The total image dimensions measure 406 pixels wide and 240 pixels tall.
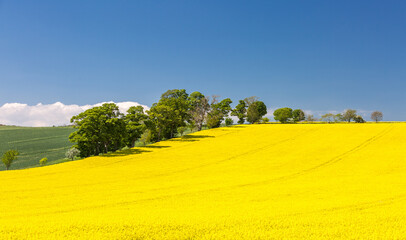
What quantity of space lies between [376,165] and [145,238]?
1265 inches

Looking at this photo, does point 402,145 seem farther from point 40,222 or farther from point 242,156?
point 40,222

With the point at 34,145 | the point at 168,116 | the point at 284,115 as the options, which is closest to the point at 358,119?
the point at 284,115

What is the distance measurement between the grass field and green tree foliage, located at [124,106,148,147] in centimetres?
1431

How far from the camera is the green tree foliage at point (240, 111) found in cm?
10081

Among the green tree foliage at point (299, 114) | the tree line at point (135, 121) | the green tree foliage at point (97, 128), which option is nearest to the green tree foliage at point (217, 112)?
the tree line at point (135, 121)

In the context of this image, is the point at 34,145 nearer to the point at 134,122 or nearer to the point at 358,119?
the point at 134,122

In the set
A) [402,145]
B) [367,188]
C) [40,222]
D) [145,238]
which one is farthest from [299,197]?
[402,145]

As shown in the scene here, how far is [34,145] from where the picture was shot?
319 ft

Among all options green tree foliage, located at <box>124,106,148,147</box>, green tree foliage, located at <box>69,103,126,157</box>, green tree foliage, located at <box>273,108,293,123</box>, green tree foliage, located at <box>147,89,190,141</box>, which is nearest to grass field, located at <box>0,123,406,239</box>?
green tree foliage, located at <box>69,103,126,157</box>

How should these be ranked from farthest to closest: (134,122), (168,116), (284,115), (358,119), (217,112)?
(284,115) < (358,119) < (217,112) < (168,116) < (134,122)

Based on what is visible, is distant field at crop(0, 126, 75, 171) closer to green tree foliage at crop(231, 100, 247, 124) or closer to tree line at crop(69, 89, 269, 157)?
tree line at crop(69, 89, 269, 157)

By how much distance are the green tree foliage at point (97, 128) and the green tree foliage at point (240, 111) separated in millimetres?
56759

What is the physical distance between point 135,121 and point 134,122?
1.28 m

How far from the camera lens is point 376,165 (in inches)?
1196
